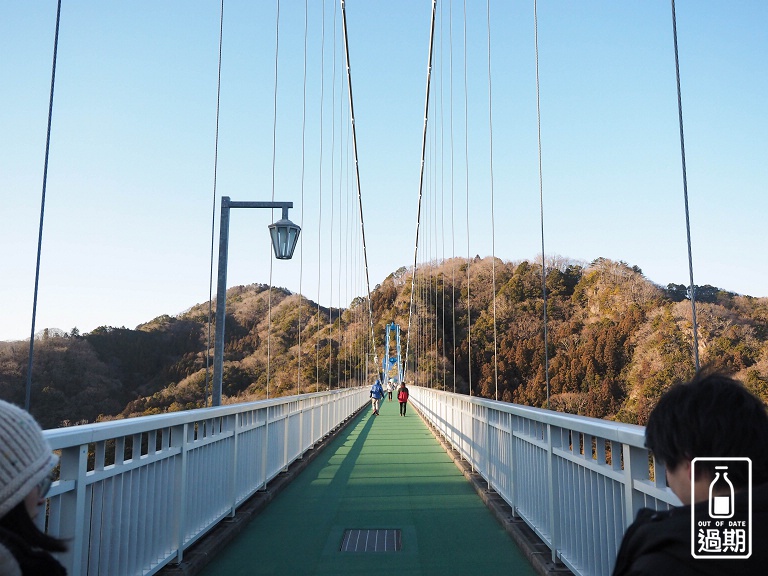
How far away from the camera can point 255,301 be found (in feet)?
88.5

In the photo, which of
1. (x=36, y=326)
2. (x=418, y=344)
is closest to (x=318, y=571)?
(x=36, y=326)

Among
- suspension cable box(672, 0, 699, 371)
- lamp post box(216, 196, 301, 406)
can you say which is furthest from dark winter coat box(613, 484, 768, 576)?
lamp post box(216, 196, 301, 406)

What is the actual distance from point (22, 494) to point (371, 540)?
343 cm

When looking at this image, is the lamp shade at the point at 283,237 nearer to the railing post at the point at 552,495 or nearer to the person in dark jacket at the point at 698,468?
the railing post at the point at 552,495

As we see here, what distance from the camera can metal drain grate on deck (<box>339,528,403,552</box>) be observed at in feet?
12.5

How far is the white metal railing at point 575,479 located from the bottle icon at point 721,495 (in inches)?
14.1

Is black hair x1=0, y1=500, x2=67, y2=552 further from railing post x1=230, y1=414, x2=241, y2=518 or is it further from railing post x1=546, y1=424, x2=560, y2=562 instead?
railing post x1=230, y1=414, x2=241, y2=518

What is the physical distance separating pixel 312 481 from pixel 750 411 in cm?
585

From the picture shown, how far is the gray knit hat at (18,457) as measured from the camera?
0.86 m

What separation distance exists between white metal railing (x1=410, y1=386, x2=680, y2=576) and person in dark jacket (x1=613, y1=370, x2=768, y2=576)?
33 centimetres

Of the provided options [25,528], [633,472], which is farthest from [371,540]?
[25,528]

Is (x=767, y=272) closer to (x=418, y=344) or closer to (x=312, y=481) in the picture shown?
(x=312, y=481)

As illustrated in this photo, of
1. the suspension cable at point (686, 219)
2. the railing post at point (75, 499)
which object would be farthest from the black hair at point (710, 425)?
the suspension cable at point (686, 219)

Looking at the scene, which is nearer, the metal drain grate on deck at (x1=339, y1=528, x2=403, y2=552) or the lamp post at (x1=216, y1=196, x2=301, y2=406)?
the metal drain grate on deck at (x1=339, y1=528, x2=403, y2=552)
